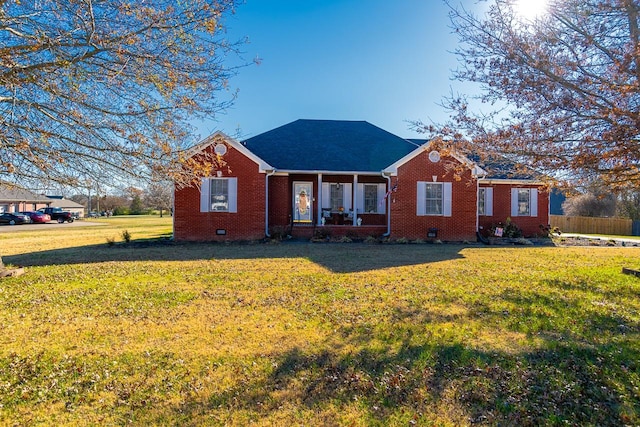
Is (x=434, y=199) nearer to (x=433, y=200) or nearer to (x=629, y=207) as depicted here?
(x=433, y=200)

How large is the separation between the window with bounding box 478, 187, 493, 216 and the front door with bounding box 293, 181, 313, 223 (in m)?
8.08

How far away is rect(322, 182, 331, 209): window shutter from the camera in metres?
18.3

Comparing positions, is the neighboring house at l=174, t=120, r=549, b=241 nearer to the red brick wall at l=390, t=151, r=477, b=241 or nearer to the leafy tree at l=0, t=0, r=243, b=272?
the red brick wall at l=390, t=151, r=477, b=241

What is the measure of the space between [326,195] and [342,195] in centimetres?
76

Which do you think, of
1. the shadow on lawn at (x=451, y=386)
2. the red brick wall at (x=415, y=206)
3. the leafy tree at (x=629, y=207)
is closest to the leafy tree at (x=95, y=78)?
the shadow on lawn at (x=451, y=386)

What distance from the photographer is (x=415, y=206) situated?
650 inches

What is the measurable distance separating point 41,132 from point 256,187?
10.9 m

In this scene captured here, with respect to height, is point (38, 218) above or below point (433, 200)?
below

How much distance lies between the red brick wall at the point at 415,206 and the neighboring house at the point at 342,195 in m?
0.04

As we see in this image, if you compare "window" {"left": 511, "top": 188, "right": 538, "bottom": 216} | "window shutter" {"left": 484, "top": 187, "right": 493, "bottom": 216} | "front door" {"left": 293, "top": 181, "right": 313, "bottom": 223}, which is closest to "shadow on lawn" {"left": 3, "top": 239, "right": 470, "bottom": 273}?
"front door" {"left": 293, "top": 181, "right": 313, "bottom": 223}

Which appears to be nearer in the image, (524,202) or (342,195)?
(342,195)

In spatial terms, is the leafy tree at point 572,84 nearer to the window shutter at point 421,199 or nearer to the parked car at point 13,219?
the window shutter at point 421,199

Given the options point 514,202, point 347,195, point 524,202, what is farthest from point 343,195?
point 524,202

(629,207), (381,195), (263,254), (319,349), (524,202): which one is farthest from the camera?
(629,207)
